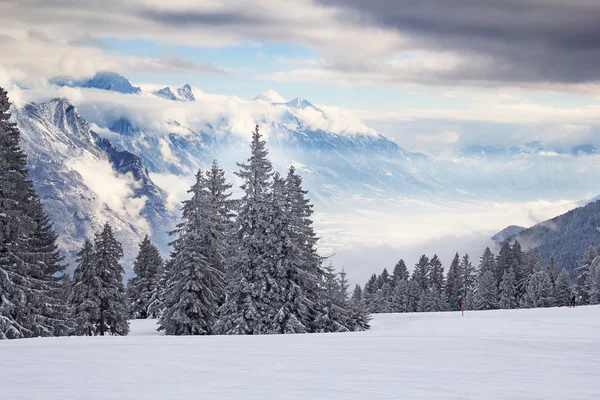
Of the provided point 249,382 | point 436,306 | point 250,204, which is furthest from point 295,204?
point 436,306

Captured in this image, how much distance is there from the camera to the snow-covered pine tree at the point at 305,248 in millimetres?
41875

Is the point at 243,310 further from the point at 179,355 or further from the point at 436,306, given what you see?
the point at 436,306

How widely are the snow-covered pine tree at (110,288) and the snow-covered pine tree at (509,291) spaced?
56.7 m

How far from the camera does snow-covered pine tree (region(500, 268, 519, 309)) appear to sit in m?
89.4

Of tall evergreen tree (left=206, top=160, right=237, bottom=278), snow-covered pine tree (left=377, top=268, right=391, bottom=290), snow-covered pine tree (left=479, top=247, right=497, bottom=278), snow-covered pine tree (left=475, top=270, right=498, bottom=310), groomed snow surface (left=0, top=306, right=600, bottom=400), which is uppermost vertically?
tall evergreen tree (left=206, top=160, right=237, bottom=278)

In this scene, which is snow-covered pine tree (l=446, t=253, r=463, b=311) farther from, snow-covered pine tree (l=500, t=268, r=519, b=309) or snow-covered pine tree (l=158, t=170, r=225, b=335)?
snow-covered pine tree (l=158, t=170, r=225, b=335)

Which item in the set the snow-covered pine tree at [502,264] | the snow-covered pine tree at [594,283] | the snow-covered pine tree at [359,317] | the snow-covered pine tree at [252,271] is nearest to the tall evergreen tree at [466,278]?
the snow-covered pine tree at [502,264]

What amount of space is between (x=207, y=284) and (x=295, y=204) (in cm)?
836

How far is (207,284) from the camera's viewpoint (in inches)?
1720

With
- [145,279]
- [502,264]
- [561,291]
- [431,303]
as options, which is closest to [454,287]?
[431,303]

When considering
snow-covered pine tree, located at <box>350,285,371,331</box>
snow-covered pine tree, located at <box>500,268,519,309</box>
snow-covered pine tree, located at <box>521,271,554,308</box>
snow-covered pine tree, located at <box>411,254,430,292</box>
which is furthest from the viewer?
snow-covered pine tree, located at <box>411,254,430,292</box>

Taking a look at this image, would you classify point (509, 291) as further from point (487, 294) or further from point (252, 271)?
point (252, 271)

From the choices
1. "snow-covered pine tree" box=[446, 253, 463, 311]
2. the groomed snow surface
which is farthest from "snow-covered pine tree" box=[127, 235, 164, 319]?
"snow-covered pine tree" box=[446, 253, 463, 311]

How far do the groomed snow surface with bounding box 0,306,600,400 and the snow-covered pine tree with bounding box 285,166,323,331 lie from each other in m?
18.3
